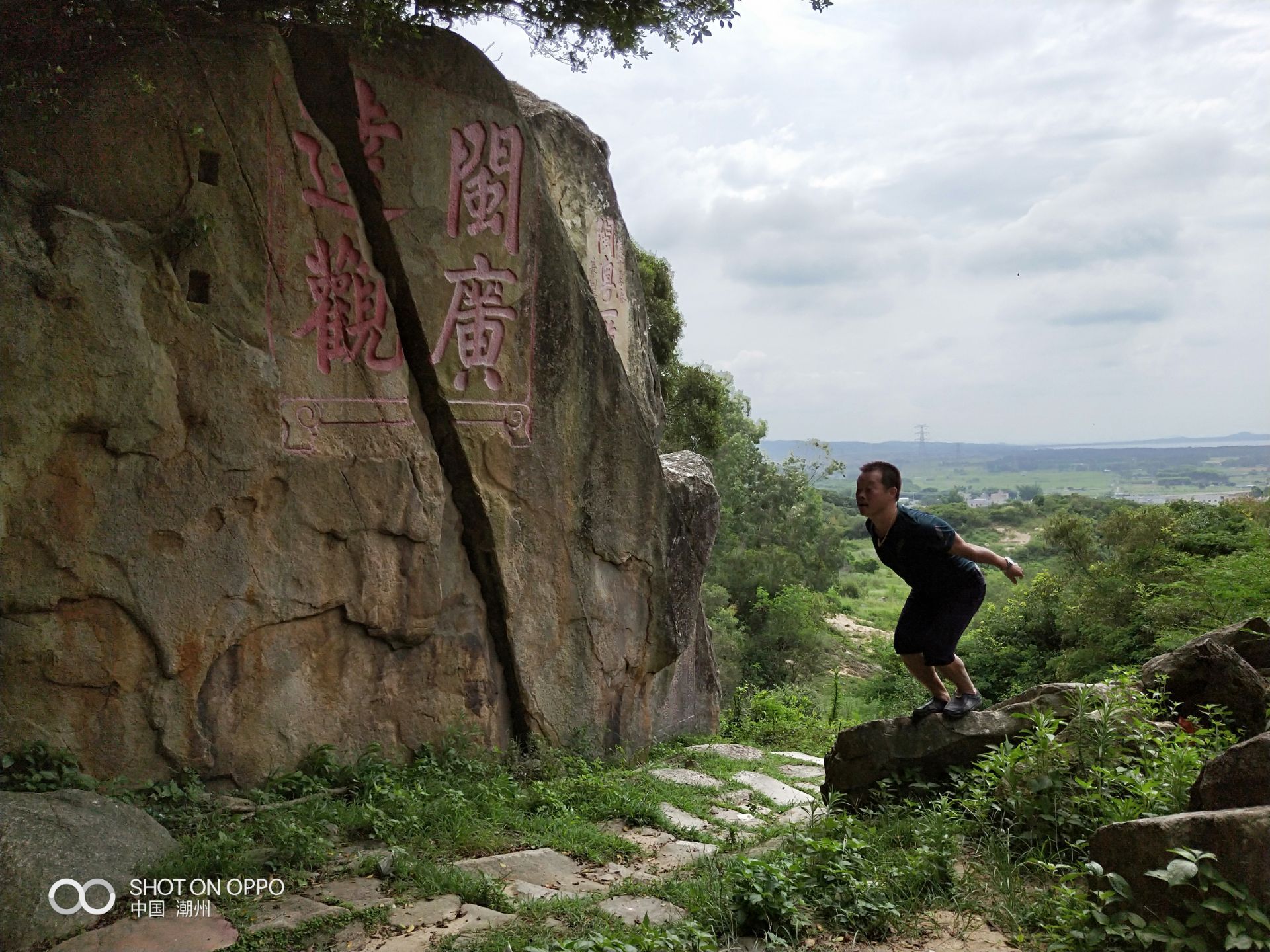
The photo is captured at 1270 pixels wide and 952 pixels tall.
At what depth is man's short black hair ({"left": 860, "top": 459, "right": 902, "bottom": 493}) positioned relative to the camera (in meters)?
4.64

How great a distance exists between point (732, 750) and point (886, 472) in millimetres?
4004

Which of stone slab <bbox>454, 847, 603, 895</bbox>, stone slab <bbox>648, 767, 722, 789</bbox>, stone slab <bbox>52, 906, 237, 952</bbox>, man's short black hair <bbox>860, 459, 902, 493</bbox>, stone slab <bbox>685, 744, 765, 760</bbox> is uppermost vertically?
man's short black hair <bbox>860, 459, 902, 493</bbox>

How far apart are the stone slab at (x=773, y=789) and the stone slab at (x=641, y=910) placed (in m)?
2.53

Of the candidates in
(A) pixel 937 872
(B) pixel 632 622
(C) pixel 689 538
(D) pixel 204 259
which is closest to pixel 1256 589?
(C) pixel 689 538

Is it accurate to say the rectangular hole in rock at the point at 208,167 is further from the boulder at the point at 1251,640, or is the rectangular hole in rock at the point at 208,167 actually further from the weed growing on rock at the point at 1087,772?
the boulder at the point at 1251,640

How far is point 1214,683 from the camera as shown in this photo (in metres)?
4.57

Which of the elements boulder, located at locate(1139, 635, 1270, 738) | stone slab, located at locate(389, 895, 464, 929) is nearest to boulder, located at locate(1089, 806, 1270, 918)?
boulder, located at locate(1139, 635, 1270, 738)

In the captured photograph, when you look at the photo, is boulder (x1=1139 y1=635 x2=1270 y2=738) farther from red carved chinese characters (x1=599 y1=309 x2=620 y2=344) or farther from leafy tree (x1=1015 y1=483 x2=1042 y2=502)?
leafy tree (x1=1015 y1=483 x2=1042 y2=502)

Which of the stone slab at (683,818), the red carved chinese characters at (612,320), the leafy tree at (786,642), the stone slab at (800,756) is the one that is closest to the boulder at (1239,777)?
the stone slab at (683,818)

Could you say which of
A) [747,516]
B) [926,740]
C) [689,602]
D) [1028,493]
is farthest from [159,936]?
[1028,493]

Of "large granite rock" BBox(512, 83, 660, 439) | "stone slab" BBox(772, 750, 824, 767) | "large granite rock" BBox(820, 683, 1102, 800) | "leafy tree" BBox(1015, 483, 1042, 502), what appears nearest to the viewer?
"large granite rock" BBox(820, 683, 1102, 800)

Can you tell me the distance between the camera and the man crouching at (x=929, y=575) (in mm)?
4652

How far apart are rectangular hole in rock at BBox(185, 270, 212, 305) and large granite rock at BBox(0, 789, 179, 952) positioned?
234 cm

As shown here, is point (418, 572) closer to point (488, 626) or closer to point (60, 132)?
point (488, 626)
